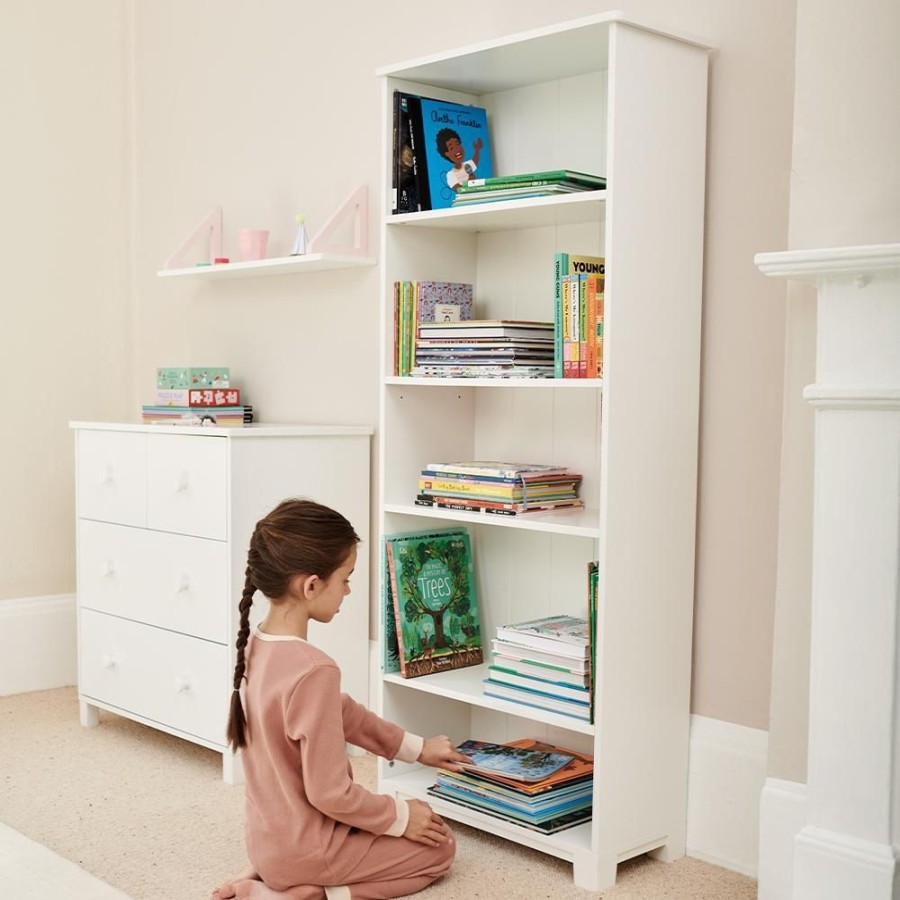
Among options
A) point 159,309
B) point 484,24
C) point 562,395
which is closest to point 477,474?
point 562,395

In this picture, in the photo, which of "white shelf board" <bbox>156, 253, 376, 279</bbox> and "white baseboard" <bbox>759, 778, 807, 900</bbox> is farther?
"white shelf board" <bbox>156, 253, 376, 279</bbox>

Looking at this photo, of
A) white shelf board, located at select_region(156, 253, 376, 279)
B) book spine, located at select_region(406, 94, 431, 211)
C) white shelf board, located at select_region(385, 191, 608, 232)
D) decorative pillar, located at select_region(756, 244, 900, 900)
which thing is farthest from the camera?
white shelf board, located at select_region(156, 253, 376, 279)

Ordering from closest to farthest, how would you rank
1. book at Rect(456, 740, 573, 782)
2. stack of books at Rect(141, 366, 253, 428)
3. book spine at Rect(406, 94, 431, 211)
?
1. book at Rect(456, 740, 573, 782)
2. book spine at Rect(406, 94, 431, 211)
3. stack of books at Rect(141, 366, 253, 428)

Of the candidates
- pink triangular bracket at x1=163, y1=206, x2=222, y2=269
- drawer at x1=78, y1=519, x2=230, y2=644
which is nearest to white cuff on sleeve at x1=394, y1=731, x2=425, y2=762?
drawer at x1=78, y1=519, x2=230, y2=644

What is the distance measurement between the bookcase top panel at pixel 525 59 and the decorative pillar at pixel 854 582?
2.23 feet

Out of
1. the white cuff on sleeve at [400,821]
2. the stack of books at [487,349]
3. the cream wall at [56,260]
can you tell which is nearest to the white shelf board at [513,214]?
the stack of books at [487,349]

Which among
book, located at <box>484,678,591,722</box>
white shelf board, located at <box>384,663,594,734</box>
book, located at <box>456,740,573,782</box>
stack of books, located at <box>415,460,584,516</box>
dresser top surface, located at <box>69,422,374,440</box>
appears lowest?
book, located at <box>456,740,573,782</box>

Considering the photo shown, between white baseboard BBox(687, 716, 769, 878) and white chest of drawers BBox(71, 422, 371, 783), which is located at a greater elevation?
white chest of drawers BBox(71, 422, 371, 783)

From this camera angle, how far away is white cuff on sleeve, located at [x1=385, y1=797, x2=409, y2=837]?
7.27ft

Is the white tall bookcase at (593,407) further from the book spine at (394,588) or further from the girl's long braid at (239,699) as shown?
the girl's long braid at (239,699)

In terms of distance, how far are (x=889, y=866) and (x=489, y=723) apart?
3.82ft

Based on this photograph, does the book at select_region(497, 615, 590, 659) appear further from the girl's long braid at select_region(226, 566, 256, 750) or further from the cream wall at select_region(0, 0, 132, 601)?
the cream wall at select_region(0, 0, 132, 601)

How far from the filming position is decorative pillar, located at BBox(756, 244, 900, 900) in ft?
6.05

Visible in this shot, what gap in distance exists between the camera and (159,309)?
388 cm
